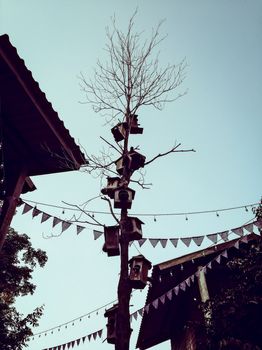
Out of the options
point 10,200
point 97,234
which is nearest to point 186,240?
point 97,234

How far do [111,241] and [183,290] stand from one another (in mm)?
4164

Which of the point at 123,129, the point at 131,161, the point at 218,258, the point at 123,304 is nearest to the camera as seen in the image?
the point at 123,304

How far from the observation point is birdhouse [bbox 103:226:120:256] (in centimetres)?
473

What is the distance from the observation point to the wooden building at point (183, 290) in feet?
24.6

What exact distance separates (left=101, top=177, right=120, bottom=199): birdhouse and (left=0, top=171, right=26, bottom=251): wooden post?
1810mm

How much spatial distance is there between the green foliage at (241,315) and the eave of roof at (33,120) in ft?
13.5

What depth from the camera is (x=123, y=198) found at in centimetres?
515

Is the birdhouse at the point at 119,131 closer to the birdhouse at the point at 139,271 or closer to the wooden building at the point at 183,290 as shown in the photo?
the birdhouse at the point at 139,271

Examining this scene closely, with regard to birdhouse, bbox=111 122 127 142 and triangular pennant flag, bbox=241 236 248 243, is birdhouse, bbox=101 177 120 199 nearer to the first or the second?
birdhouse, bbox=111 122 127 142

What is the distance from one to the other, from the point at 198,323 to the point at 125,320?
1.90 meters

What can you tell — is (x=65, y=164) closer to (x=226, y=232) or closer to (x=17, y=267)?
(x=226, y=232)

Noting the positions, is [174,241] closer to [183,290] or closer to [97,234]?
[183,290]

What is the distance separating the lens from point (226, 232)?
772 cm

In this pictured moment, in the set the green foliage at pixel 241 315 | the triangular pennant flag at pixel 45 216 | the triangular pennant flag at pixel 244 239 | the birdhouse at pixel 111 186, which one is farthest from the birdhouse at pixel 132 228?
the triangular pennant flag at pixel 45 216
